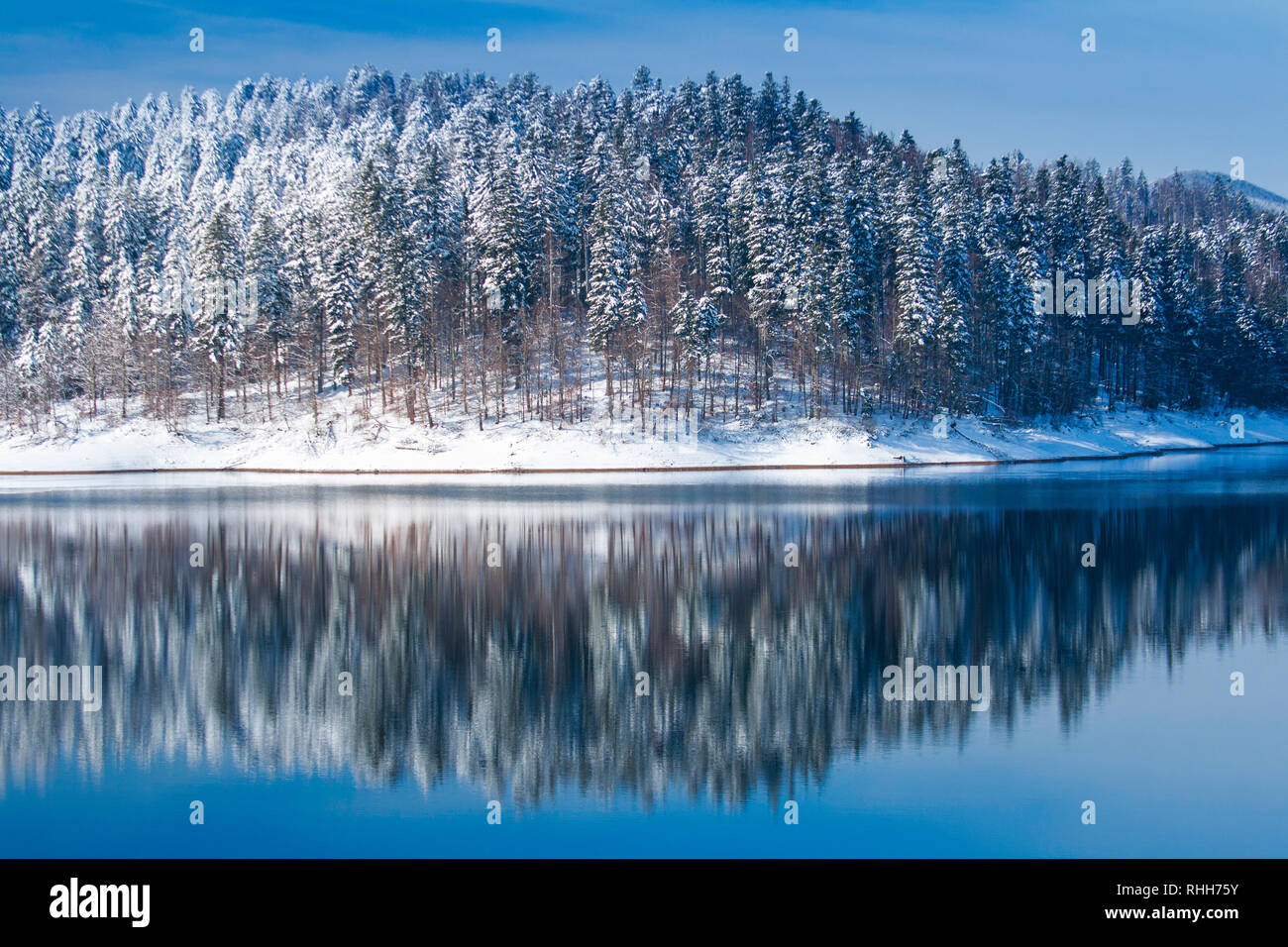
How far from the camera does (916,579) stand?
85.7 feet

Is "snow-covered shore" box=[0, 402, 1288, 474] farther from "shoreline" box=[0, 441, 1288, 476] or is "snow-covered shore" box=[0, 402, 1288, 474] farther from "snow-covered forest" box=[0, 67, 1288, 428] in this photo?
"snow-covered forest" box=[0, 67, 1288, 428]

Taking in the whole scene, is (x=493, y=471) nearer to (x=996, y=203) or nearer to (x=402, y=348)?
(x=402, y=348)

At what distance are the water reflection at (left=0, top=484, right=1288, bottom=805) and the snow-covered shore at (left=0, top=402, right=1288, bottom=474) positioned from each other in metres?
31.9

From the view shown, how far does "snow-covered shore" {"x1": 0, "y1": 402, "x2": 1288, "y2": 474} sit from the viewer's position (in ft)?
230

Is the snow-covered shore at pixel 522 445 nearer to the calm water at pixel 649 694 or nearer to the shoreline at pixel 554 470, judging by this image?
the shoreline at pixel 554 470

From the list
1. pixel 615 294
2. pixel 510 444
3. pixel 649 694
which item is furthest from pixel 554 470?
pixel 649 694

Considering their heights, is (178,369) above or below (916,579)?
above

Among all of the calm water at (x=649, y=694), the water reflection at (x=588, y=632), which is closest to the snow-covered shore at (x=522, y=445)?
the water reflection at (x=588, y=632)

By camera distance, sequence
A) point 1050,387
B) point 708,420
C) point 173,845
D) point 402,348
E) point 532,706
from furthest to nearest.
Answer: point 1050,387, point 402,348, point 708,420, point 532,706, point 173,845

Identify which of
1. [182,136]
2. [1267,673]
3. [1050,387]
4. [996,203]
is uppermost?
[182,136]

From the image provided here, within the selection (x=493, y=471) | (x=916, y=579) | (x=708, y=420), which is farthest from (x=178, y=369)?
(x=916, y=579)

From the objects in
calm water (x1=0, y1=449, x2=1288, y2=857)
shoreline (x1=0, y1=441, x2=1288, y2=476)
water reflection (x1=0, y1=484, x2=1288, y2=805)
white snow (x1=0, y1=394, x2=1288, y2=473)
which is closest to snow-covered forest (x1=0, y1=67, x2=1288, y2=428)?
white snow (x1=0, y1=394, x2=1288, y2=473)

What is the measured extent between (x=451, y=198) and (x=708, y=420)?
36.1 m

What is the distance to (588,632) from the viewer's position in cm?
2070
